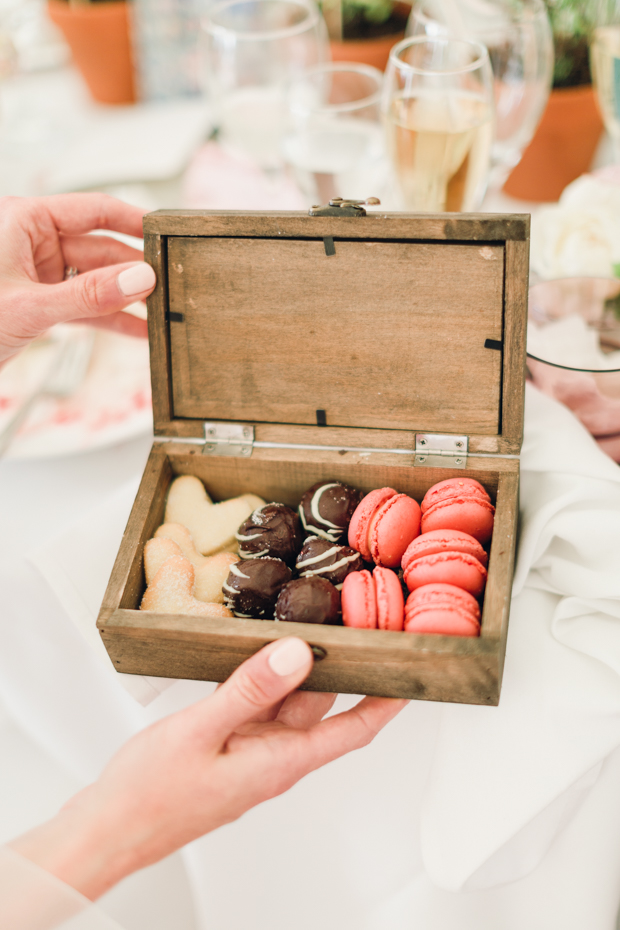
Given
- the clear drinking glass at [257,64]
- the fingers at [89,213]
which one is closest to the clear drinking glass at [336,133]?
the clear drinking glass at [257,64]

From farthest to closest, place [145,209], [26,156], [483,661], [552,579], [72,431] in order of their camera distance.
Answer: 1. [26,156]
2. [145,209]
3. [72,431]
4. [552,579]
5. [483,661]

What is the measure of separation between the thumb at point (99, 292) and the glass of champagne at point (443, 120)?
33 cm

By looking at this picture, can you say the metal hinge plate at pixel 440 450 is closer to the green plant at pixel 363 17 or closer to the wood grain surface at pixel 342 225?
the wood grain surface at pixel 342 225

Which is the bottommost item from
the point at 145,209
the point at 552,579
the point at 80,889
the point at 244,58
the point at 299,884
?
the point at 299,884

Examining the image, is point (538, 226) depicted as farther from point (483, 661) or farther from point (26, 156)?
point (26, 156)

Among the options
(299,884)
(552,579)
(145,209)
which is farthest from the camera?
(145,209)

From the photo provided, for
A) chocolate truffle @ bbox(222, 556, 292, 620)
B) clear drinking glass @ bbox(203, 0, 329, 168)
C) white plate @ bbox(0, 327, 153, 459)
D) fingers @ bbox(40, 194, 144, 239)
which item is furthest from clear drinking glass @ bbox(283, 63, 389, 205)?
chocolate truffle @ bbox(222, 556, 292, 620)

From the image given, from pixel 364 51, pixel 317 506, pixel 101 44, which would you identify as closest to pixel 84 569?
pixel 317 506

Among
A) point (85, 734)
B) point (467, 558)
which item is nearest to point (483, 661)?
point (467, 558)

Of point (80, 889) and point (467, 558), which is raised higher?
point (467, 558)

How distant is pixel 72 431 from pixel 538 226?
0.61m

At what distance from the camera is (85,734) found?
2.81 feet

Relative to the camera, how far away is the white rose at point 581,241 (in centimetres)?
82

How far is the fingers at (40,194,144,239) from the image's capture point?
92 centimetres
